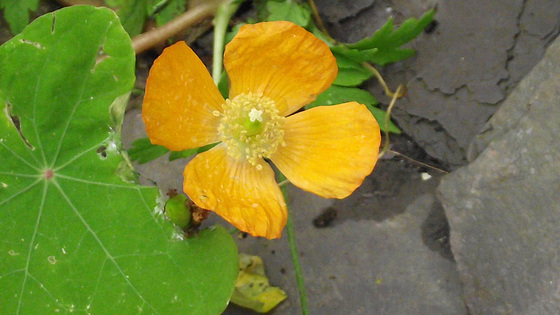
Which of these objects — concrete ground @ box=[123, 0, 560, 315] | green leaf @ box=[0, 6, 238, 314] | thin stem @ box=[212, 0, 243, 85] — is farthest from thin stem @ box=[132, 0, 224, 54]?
green leaf @ box=[0, 6, 238, 314]

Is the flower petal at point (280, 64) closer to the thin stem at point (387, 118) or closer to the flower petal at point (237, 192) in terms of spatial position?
the flower petal at point (237, 192)

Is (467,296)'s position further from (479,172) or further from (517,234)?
(479,172)

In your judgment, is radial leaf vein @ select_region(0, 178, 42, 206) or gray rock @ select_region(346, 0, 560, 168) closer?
radial leaf vein @ select_region(0, 178, 42, 206)

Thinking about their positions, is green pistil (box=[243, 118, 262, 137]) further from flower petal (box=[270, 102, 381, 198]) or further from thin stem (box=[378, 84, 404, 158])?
thin stem (box=[378, 84, 404, 158])

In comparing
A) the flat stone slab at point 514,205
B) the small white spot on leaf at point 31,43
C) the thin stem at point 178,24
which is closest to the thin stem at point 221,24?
the thin stem at point 178,24

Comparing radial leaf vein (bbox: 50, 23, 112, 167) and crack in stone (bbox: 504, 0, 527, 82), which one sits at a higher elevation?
radial leaf vein (bbox: 50, 23, 112, 167)

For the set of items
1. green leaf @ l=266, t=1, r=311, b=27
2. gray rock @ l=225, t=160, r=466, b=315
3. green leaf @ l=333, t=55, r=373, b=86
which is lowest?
gray rock @ l=225, t=160, r=466, b=315
